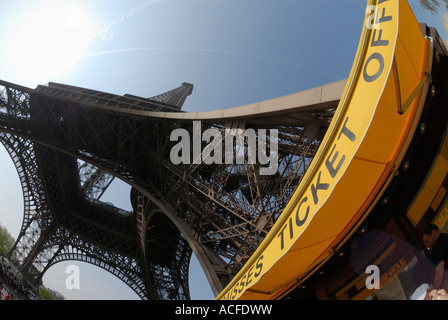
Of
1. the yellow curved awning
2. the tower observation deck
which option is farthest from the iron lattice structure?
the yellow curved awning

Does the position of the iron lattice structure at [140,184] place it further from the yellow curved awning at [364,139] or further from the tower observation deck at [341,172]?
the yellow curved awning at [364,139]

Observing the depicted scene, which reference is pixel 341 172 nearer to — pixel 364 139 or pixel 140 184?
pixel 364 139

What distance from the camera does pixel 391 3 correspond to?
9.62 feet

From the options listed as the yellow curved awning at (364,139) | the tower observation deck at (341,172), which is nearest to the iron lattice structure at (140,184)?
the tower observation deck at (341,172)

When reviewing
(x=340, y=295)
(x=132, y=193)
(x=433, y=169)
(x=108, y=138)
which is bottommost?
(x=340, y=295)

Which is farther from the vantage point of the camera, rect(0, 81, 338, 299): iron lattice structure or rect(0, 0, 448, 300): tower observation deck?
rect(0, 81, 338, 299): iron lattice structure

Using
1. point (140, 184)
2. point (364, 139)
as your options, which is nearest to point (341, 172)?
point (364, 139)

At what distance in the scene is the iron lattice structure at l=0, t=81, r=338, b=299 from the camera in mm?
8648

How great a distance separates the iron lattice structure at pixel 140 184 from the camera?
28.4 ft

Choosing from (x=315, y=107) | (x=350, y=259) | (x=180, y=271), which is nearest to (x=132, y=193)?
(x=180, y=271)

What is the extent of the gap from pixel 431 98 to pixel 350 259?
79.2 inches

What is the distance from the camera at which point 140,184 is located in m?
15.6

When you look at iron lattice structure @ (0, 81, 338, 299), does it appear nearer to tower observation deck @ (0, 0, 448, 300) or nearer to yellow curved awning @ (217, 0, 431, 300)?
tower observation deck @ (0, 0, 448, 300)
